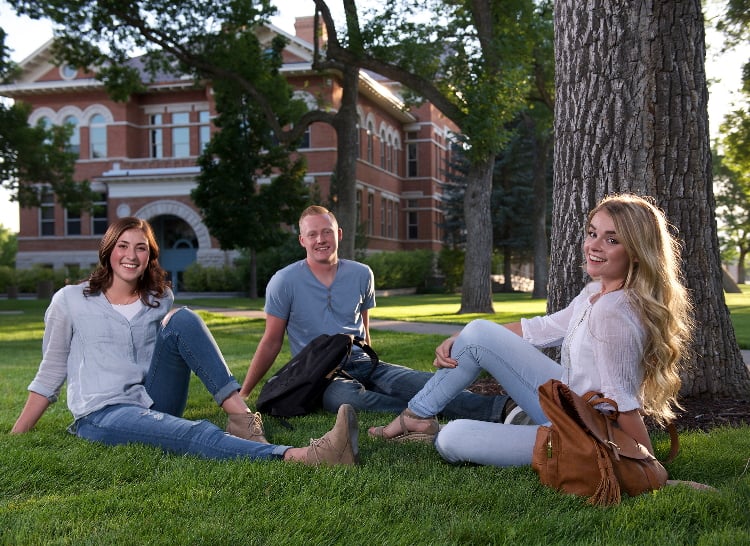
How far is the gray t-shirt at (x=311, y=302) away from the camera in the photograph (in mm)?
5719

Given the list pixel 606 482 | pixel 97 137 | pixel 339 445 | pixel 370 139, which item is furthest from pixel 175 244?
pixel 606 482

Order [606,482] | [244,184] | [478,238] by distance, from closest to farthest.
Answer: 1. [606,482]
2. [478,238]
3. [244,184]

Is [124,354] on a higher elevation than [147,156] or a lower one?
lower

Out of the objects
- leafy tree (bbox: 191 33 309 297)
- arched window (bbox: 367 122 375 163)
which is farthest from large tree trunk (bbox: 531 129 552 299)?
arched window (bbox: 367 122 375 163)

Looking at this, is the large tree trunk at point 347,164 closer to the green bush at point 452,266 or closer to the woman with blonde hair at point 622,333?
the woman with blonde hair at point 622,333

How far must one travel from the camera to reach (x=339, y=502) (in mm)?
3307

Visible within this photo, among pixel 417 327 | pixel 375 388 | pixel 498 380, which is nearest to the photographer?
pixel 498 380

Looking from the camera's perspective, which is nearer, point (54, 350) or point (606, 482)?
point (606, 482)

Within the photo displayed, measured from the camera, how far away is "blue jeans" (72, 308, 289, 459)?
4043mm

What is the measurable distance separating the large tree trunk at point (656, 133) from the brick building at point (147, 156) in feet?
103

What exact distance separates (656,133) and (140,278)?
342cm

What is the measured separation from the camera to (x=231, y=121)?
26.9 m

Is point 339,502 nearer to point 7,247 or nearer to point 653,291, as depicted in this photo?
point 653,291

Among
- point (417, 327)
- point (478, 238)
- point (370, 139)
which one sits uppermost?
point (370, 139)
